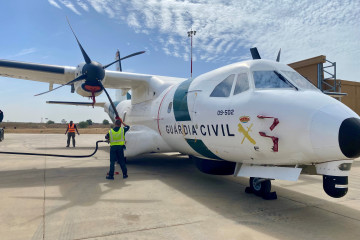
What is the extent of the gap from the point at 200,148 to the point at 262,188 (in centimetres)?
167

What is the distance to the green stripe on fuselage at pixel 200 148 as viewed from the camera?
613 cm

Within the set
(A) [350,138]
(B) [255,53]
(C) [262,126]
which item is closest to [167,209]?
(C) [262,126]

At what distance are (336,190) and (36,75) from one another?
11.1 metres

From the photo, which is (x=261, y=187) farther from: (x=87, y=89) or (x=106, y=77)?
(x=106, y=77)

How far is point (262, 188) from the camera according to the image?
5613 millimetres

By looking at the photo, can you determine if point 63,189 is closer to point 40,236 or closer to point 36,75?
point 40,236

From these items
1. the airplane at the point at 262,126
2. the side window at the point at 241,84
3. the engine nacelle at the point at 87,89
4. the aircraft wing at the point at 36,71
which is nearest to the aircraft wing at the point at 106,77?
the aircraft wing at the point at 36,71

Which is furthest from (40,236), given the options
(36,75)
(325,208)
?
(36,75)

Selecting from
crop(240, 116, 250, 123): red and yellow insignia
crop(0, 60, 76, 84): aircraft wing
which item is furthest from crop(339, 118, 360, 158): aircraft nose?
crop(0, 60, 76, 84): aircraft wing

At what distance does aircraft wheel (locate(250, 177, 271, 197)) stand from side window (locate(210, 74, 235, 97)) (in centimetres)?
197

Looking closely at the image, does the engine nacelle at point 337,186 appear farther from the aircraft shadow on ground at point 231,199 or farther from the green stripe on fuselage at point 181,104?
the green stripe on fuselage at point 181,104

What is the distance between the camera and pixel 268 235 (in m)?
3.75

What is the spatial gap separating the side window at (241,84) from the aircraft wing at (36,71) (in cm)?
752

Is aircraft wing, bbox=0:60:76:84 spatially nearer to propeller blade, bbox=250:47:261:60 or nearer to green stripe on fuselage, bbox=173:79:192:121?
green stripe on fuselage, bbox=173:79:192:121
